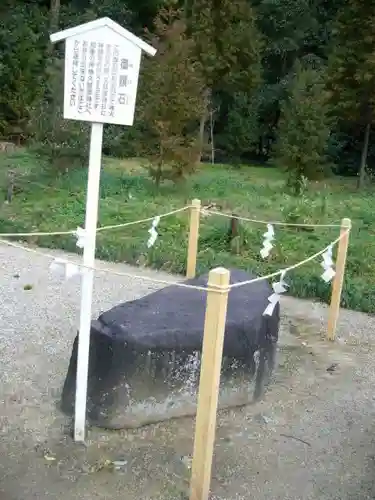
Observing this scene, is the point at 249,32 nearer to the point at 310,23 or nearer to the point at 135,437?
the point at 310,23

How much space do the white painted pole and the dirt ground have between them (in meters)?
A: 0.18

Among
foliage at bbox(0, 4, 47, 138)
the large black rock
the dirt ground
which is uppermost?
foliage at bbox(0, 4, 47, 138)

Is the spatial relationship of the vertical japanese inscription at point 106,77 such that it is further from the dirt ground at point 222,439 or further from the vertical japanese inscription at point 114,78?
the dirt ground at point 222,439

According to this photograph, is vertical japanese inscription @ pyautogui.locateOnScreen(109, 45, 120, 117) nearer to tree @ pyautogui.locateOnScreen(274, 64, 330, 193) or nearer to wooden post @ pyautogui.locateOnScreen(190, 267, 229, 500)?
wooden post @ pyautogui.locateOnScreen(190, 267, 229, 500)

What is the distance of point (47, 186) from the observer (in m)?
10.9

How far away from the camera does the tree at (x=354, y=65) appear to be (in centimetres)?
1427

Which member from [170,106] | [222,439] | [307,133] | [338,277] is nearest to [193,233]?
[338,277]

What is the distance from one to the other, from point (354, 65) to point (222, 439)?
13.0 meters

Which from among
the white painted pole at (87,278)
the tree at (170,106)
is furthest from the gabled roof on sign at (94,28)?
the tree at (170,106)

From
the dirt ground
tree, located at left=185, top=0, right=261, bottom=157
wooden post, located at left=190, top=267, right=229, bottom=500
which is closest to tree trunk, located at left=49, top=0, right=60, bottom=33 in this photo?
tree, located at left=185, top=0, right=261, bottom=157

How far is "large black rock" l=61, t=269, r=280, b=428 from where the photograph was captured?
3354 mm

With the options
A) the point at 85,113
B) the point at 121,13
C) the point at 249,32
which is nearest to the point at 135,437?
the point at 85,113

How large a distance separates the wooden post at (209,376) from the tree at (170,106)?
28.6 ft

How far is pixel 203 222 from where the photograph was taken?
28.3ft
